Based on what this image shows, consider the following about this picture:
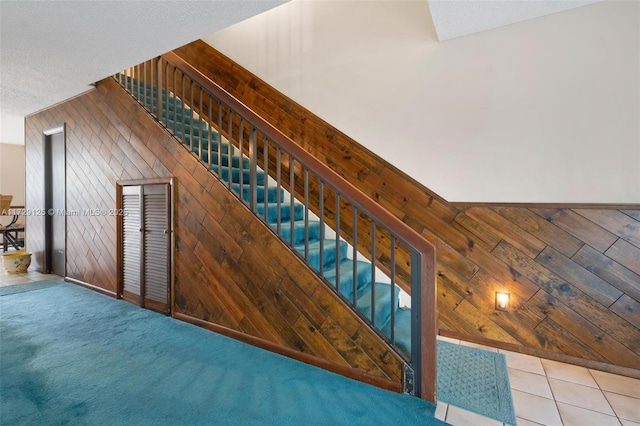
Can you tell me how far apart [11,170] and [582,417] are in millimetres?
10191

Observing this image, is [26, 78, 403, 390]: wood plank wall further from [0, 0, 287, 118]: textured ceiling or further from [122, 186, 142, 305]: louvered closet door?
[0, 0, 287, 118]: textured ceiling

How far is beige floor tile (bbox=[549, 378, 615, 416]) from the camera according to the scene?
172 cm

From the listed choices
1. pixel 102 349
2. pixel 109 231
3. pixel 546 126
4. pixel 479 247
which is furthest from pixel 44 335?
pixel 546 126

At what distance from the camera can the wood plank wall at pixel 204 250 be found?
78.3 inches

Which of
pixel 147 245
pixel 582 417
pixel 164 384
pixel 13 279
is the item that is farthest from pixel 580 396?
pixel 13 279

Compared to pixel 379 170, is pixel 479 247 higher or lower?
lower

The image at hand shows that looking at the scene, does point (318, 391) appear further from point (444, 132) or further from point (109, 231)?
point (109, 231)

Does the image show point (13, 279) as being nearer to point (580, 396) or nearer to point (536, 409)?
point (536, 409)

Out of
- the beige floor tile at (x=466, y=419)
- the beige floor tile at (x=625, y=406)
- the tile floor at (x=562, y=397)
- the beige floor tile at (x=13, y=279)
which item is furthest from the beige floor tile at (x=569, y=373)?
the beige floor tile at (x=13, y=279)

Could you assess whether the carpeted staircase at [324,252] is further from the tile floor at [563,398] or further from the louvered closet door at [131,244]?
the louvered closet door at [131,244]

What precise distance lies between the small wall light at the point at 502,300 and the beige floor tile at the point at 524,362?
13.1 inches

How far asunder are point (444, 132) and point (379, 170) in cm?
63

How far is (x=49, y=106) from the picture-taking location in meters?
4.14

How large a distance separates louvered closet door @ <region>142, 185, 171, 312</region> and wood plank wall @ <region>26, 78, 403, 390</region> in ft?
0.51
